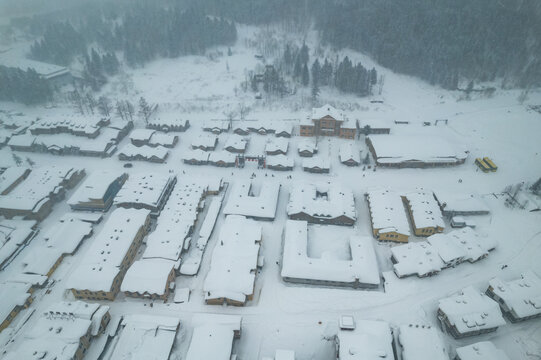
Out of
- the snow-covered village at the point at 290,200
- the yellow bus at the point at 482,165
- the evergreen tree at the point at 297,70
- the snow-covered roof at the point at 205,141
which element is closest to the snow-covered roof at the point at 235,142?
the snow-covered village at the point at 290,200

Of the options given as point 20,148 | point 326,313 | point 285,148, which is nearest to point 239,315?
point 326,313

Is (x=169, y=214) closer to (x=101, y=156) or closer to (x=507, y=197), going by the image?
(x=101, y=156)

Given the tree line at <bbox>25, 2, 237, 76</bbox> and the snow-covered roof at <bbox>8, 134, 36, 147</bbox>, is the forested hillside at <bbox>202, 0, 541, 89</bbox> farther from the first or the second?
the snow-covered roof at <bbox>8, 134, 36, 147</bbox>

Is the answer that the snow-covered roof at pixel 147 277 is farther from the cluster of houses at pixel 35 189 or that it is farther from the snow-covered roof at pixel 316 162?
the snow-covered roof at pixel 316 162

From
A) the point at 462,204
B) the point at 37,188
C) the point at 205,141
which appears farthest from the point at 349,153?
the point at 37,188

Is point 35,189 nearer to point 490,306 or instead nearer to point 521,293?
point 490,306

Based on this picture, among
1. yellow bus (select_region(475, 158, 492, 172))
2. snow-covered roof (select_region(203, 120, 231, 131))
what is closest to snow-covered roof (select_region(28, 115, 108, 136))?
snow-covered roof (select_region(203, 120, 231, 131))
